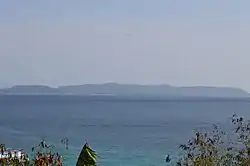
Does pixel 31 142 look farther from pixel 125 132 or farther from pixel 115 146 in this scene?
pixel 125 132

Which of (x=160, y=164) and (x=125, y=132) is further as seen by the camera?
(x=125, y=132)

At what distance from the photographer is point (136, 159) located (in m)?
41.2

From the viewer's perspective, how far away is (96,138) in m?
55.7

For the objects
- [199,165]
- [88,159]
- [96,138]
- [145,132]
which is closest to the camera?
[88,159]

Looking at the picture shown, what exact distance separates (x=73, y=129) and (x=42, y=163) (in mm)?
55923

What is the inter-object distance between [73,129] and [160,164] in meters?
27.1

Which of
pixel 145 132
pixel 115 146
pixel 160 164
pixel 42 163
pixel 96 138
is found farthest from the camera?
pixel 145 132

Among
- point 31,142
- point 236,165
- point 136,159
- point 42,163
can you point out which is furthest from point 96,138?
point 42,163

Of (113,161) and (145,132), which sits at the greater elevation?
(145,132)

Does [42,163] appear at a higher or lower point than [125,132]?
lower

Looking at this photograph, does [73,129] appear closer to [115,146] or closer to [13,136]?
[13,136]

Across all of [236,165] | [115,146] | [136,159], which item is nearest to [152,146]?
[115,146]

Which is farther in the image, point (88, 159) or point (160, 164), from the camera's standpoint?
point (160, 164)

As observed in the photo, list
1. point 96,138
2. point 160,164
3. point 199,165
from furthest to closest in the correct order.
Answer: point 96,138 < point 160,164 < point 199,165
